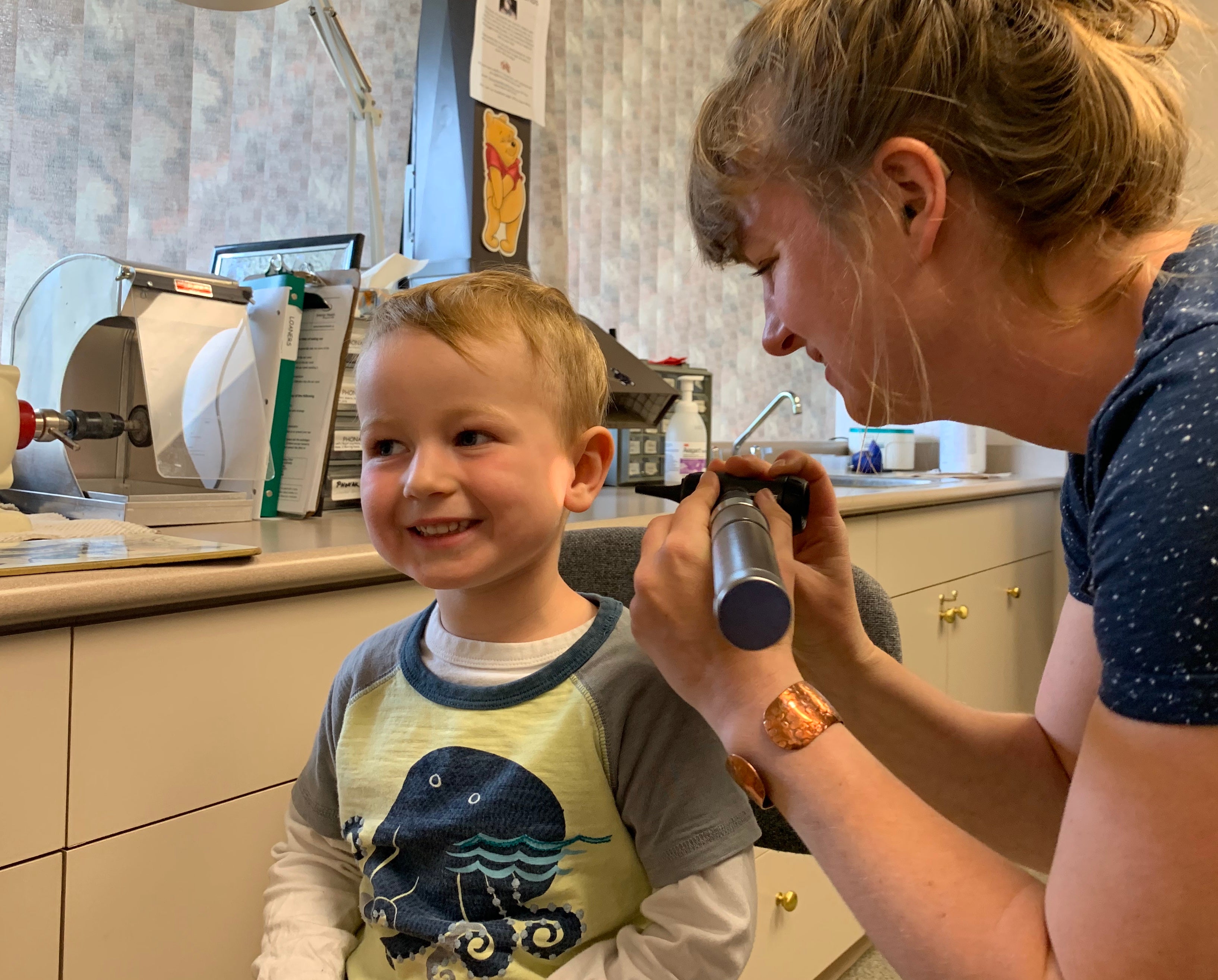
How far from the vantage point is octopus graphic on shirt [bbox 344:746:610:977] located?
2.29 feet

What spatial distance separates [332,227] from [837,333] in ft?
4.76

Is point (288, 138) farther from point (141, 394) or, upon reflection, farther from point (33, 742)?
point (33, 742)

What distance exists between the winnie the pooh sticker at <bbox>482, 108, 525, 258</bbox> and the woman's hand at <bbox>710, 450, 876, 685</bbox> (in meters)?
1.28

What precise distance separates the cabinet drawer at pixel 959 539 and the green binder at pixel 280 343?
3.49ft

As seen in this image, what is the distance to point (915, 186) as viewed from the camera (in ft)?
2.31

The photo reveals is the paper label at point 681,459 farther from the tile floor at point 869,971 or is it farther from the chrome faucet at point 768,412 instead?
the tile floor at point 869,971

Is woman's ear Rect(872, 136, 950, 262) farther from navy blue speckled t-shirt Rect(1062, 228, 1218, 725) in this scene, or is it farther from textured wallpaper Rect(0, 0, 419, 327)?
textured wallpaper Rect(0, 0, 419, 327)

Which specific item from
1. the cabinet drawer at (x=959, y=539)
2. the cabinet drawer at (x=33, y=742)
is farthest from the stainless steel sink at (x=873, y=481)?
the cabinet drawer at (x=33, y=742)

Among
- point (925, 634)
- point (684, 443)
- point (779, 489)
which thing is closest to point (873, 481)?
point (925, 634)

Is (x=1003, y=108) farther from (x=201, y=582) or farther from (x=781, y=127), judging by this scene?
(x=201, y=582)

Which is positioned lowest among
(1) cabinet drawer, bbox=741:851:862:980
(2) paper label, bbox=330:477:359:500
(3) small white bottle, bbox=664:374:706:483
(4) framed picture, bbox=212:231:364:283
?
(1) cabinet drawer, bbox=741:851:862:980

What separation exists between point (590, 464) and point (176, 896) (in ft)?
1.90

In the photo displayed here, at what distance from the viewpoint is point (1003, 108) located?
2.24 ft

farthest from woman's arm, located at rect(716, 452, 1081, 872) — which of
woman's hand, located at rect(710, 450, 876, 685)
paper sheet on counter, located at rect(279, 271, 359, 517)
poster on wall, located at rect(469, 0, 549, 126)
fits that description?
poster on wall, located at rect(469, 0, 549, 126)
